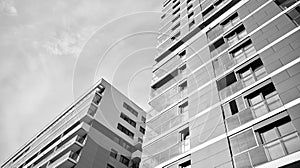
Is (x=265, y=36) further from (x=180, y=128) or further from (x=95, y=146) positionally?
(x=95, y=146)

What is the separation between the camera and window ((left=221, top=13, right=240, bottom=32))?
1791 centimetres

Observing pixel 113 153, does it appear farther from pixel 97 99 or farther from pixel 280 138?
pixel 280 138

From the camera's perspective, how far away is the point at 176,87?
18.7 metres

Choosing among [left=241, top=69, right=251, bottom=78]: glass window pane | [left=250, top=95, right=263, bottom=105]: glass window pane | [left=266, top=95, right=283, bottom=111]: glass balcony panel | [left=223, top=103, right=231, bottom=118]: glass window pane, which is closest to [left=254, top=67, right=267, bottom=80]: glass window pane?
[left=241, top=69, right=251, bottom=78]: glass window pane

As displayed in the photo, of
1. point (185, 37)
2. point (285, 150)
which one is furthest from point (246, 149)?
point (185, 37)

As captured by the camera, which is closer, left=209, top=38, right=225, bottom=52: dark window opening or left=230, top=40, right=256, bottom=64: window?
left=230, top=40, right=256, bottom=64: window

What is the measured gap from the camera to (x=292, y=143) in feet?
29.6

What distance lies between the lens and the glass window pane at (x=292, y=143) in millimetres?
8828

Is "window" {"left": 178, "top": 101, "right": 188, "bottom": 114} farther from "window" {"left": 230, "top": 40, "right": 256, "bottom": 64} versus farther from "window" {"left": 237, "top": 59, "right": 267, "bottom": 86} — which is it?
"window" {"left": 230, "top": 40, "right": 256, "bottom": 64}

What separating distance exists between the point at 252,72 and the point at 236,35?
4.40 metres

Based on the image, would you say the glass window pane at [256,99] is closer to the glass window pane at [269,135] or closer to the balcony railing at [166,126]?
the glass window pane at [269,135]

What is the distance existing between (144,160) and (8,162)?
47067 millimetres

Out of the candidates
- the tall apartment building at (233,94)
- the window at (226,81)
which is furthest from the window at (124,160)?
the window at (226,81)

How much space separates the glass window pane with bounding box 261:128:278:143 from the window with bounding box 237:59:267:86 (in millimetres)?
3317
